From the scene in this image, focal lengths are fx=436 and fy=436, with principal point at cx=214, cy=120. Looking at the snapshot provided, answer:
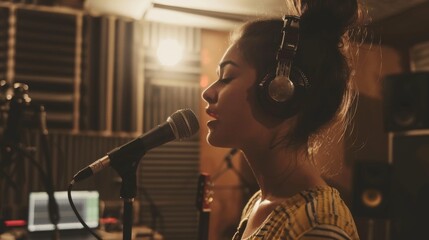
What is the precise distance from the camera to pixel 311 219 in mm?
876

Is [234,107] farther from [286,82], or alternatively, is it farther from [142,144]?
[142,144]

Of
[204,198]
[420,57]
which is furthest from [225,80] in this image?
[420,57]

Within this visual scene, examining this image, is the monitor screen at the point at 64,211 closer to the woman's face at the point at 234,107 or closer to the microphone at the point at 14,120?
the microphone at the point at 14,120

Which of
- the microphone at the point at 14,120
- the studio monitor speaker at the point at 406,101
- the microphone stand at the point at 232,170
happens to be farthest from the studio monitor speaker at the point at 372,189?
the microphone at the point at 14,120

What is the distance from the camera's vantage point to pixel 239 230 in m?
1.18

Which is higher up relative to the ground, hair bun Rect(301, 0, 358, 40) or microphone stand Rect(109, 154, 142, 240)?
hair bun Rect(301, 0, 358, 40)

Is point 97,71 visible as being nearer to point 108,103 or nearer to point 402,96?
point 108,103

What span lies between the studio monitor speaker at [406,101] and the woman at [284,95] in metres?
2.59

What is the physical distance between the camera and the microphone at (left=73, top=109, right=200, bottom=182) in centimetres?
108

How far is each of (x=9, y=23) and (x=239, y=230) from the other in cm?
315

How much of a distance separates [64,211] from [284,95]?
2.54 metres

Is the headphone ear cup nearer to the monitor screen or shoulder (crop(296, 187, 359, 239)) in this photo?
shoulder (crop(296, 187, 359, 239))

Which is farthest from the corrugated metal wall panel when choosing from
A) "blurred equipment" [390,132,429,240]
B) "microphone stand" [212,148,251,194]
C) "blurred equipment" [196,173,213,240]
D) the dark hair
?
the dark hair

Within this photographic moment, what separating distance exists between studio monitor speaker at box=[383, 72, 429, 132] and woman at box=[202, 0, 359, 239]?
2.59m
